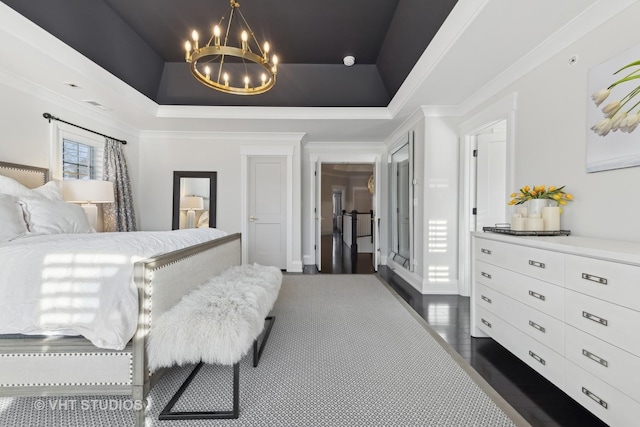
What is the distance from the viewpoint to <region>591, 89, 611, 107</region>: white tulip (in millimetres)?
1863

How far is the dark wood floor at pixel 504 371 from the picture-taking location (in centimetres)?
159

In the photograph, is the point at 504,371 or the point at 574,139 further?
the point at 574,139

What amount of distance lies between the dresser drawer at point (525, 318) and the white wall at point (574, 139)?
708 millimetres

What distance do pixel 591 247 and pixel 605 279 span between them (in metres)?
0.18

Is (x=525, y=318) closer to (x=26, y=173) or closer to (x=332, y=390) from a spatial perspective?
(x=332, y=390)

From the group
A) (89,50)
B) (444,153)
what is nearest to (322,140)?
(444,153)

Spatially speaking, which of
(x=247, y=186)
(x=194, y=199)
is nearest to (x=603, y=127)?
(x=247, y=186)

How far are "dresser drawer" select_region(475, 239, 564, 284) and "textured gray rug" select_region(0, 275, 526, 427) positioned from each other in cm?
76

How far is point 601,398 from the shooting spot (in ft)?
4.47

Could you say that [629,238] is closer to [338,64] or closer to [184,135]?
[338,64]

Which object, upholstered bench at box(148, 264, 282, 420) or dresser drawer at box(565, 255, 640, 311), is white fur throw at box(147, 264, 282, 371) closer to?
upholstered bench at box(148, 264, 282, 420)

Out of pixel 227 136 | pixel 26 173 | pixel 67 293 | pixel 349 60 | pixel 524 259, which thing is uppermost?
pixel 349 60

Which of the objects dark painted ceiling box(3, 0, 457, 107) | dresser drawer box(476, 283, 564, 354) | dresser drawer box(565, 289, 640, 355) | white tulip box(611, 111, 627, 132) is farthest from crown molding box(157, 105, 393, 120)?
dresser drawer box(565, 289, 640, 355)

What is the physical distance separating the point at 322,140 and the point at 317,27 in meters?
2.28
